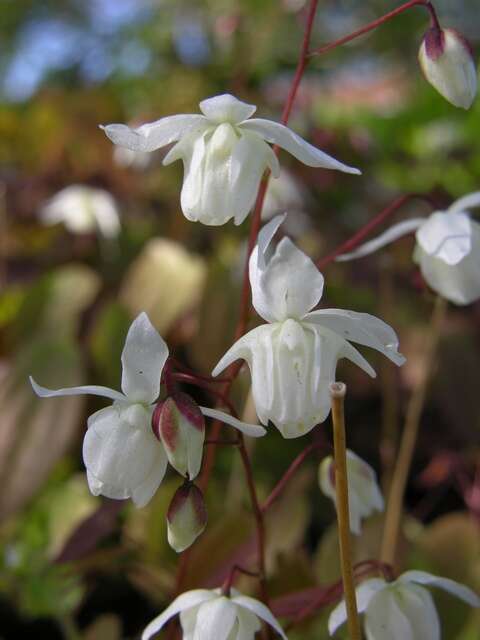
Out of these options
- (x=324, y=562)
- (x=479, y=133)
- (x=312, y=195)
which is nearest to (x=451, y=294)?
(x=324, y=562)

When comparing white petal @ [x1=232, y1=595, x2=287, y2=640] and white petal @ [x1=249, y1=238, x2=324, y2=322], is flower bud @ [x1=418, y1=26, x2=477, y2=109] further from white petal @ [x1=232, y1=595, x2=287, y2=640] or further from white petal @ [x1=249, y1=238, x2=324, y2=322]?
white petal @ [x1=232, y1=595, x2=287, y2=640]

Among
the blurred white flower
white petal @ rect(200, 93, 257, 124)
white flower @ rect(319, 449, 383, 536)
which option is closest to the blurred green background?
the blurred white flower

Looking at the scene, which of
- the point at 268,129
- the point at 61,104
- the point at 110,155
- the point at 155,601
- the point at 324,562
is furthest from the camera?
the point at 61,104

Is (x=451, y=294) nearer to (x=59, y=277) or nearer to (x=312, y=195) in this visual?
(x=59, y=277)

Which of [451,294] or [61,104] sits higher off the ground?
[451,294]

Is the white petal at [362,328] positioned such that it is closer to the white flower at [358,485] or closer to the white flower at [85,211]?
the white flower at [358,485]

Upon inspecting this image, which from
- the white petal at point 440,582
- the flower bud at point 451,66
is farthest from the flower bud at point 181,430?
the flower bud at point 451,66

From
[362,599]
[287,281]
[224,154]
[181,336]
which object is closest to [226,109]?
[224,154]
